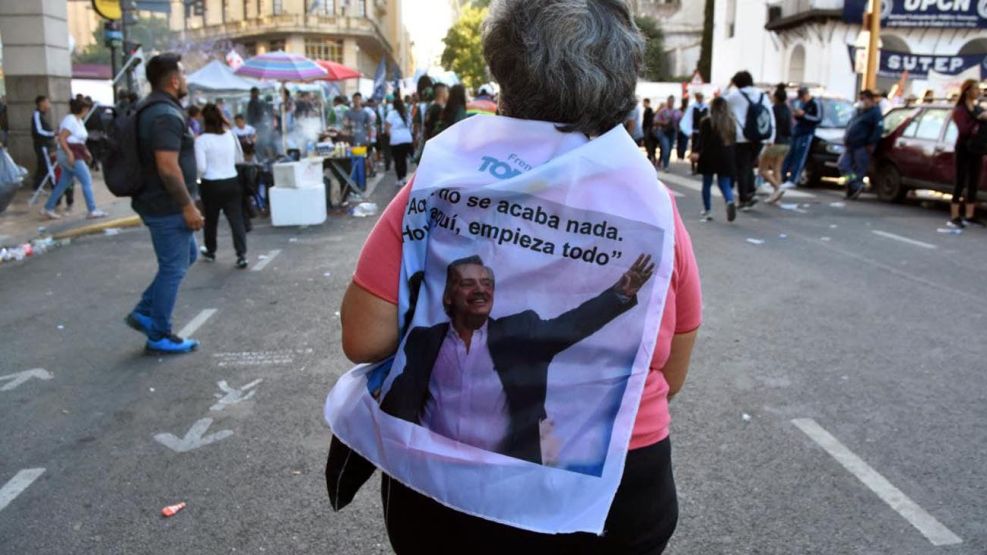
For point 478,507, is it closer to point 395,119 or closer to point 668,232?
point 668,232

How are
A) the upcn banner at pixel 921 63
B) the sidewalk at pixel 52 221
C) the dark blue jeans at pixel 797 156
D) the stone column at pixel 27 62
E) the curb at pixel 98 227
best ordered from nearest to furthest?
the sidewalk at pixel 52 221
the curb at pixel 98 227
the dark blue jeans at pixel 797 156
the stone column at pixel 27 62
the upcn banner at pixel 921 63

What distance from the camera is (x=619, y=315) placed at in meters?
1.47

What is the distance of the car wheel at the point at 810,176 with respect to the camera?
664 inches

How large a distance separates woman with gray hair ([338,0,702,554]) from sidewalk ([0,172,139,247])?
10.2 m

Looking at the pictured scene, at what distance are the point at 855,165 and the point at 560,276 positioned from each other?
48.4 feet

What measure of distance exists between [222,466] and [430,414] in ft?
9.30

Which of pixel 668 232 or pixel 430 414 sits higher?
pixel 668 232

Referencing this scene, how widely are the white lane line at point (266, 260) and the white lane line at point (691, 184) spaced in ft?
26.7

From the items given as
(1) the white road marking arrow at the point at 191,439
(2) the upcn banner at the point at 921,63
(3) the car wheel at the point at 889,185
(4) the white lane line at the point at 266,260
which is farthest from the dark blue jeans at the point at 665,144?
(1) the white road marking arrow at the point at 191,439

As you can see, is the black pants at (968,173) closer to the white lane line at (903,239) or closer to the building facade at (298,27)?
the white lane line at (903,239)

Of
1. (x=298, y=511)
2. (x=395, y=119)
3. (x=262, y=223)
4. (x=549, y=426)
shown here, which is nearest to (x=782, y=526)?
(x=298, y=511)

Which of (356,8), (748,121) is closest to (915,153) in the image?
(748,121)

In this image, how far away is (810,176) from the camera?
17.0 meters

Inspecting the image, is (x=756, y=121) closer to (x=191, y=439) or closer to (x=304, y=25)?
(x=191, y=439)
